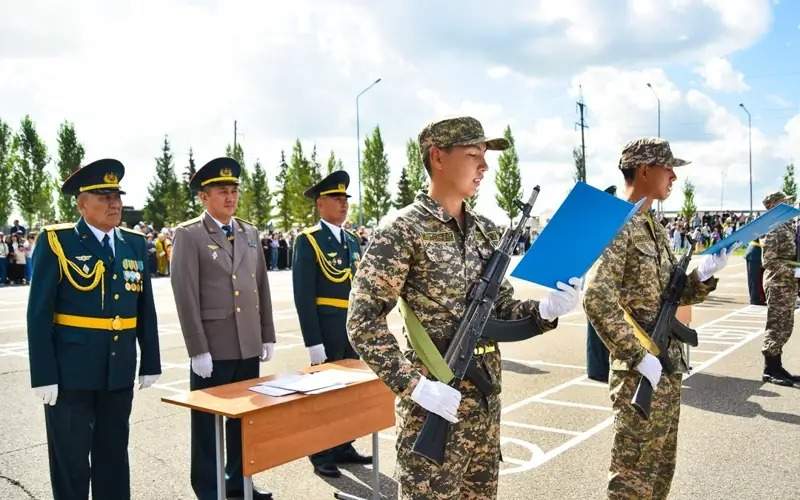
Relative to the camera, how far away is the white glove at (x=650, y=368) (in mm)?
3367

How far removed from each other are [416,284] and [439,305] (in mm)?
126

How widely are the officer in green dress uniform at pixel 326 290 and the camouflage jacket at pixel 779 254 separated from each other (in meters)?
5.30

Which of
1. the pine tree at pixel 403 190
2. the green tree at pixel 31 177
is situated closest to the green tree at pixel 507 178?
the pine tree at pixel 403 190

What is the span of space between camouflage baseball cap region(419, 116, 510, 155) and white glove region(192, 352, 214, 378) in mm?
2572

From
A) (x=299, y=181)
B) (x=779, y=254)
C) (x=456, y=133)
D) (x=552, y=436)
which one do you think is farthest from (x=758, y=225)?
(x=299, y=181)

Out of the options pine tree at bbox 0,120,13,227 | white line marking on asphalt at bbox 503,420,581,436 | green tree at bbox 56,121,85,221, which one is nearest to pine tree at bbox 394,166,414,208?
green tree at bbox 56,121,85,221

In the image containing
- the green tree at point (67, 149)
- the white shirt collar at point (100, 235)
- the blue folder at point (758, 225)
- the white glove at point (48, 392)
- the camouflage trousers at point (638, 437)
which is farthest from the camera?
the green tree at point (67, 149)

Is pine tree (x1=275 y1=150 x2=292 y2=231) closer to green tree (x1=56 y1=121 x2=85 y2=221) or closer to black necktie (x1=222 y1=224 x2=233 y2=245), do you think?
green tree (x1=56 y1=121 x2=85 y2=221)

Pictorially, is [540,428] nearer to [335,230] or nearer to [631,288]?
[335,230]

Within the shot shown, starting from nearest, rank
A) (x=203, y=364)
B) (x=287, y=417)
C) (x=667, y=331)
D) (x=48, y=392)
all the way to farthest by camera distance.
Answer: (x=667, y=331), (x=48, y=392), (x=287, y=417), (x=203, y=364)

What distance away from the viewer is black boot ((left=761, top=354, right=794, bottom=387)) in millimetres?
8000

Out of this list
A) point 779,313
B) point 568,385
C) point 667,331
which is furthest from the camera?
point 568,385

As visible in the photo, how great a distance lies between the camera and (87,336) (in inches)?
159

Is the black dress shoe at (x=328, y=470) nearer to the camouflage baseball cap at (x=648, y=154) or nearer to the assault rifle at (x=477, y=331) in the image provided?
the assault rifle at (x=477, y=331)
